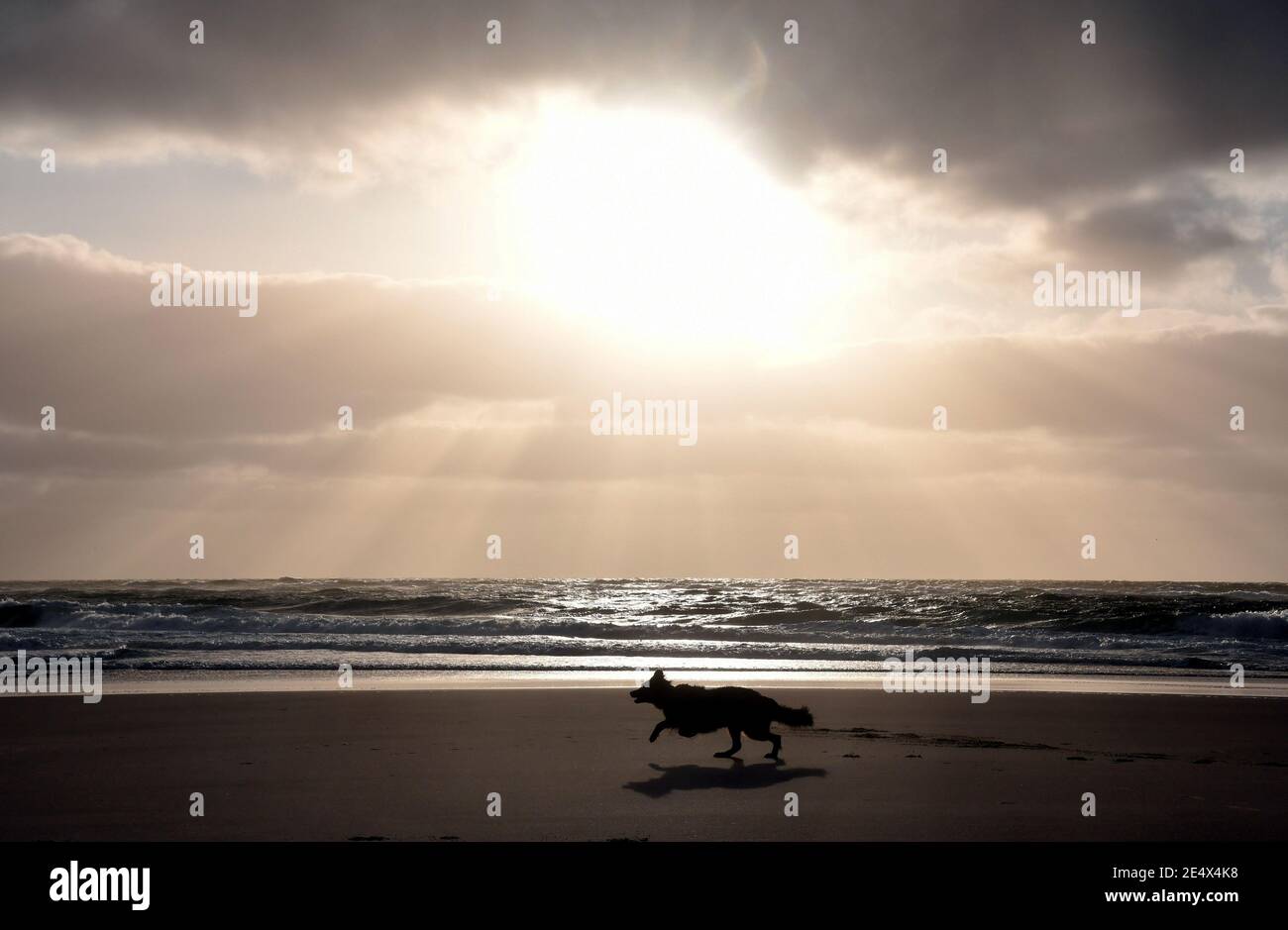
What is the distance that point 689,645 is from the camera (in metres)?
27.6

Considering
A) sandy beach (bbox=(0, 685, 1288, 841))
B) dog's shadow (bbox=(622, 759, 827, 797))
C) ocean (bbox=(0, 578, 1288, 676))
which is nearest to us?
sandy beach (bbox=(0, 685, 1288, 841))

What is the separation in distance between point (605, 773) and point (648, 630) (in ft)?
84.8

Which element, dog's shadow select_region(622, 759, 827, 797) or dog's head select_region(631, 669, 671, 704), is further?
dog's head select_region(631, 669, 671, 704)

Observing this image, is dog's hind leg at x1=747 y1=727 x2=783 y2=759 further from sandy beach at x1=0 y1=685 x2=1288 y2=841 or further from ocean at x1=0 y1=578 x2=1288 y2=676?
ocean at x1=0 y1=578 x2=1288 y2=676

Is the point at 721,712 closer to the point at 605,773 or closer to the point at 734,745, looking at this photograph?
the point at 734,745

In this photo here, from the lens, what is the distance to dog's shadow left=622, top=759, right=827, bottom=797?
8.03 metres

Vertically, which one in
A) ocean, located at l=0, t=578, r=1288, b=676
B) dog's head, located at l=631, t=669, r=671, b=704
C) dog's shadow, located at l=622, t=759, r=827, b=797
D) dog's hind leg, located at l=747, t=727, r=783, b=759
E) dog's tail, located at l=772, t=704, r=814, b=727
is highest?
dog's head, located at l=631, t=669, r=671, b=704

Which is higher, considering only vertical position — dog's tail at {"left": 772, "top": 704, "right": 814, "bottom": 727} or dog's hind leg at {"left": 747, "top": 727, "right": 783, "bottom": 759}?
dog's tail at {"left": 772, "top": 704, "right": 814, "bottom": 727}

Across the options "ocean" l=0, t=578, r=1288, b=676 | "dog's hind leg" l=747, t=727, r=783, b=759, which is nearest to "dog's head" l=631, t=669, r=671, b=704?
"dog's hind leg" l=747, t=727, r=783, b=759

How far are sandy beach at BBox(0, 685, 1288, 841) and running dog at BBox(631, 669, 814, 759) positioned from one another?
313mm
